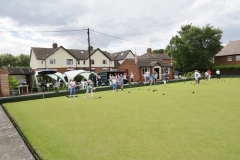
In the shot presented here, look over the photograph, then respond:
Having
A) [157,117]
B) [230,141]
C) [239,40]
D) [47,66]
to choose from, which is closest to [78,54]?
[47,66]

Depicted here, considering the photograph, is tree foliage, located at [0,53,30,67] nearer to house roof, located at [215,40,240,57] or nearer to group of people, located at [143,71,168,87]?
group of people, located at [143,71,168,87]

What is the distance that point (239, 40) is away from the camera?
46.2 metres

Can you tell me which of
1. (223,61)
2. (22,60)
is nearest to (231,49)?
(223,61)

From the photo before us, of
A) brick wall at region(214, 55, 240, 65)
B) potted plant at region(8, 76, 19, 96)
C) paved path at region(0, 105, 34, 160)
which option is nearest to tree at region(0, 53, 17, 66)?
potted plant at region(8, 76, 19, 96)

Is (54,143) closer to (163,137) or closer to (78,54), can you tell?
(163,137)

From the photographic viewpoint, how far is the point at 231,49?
45.9 m

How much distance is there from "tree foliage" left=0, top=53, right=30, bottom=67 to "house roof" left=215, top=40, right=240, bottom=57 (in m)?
57.7

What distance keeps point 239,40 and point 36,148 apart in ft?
171

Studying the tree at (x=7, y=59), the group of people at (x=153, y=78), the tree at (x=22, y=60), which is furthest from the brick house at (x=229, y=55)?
the tree at (x=7, y=59)

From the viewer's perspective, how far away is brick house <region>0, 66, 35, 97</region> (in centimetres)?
1934

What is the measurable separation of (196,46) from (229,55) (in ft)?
29.4

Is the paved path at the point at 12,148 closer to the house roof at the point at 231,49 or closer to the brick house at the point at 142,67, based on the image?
the brick house at the point at 142,67

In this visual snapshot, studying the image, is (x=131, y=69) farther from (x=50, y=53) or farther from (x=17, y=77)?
(x=17, y=77)

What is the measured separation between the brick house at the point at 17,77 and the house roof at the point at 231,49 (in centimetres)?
4157
